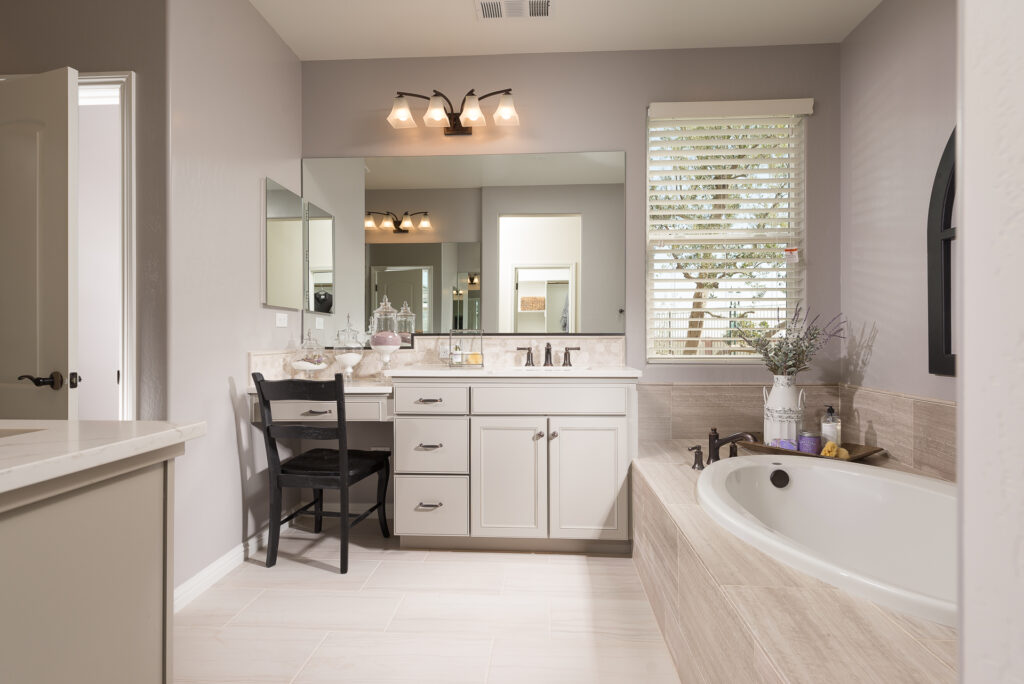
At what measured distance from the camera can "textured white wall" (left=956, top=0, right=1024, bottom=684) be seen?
27 centimetres

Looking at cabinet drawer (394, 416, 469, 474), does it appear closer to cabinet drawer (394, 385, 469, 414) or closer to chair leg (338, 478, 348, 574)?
cabinet drawer (394, 385, 469, 414)

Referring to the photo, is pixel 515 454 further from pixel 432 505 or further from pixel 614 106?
pixel 614 106

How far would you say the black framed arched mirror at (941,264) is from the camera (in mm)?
2014

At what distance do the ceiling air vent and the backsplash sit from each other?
63.1 inches

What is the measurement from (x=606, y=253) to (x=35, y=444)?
2589mm

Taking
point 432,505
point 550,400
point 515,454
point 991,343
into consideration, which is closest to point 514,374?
point 550,400

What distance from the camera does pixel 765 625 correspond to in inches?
40.5

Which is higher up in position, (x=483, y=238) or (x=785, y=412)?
(x=483, y=238)

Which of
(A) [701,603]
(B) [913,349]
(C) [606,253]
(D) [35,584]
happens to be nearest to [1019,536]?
(D) [35,584]

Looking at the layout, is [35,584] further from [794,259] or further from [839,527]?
[794,259]

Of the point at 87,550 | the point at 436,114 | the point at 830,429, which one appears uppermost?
the point at 436,114

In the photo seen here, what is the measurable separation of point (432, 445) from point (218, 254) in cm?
125

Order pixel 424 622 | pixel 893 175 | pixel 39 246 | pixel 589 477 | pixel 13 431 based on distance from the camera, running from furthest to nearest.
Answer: pixel 589 477 → pixel 893 175 → pixel 424 622 → pixel 39 246 → pixel 13 431

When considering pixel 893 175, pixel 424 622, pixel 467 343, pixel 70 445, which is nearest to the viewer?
pixel 70 445
